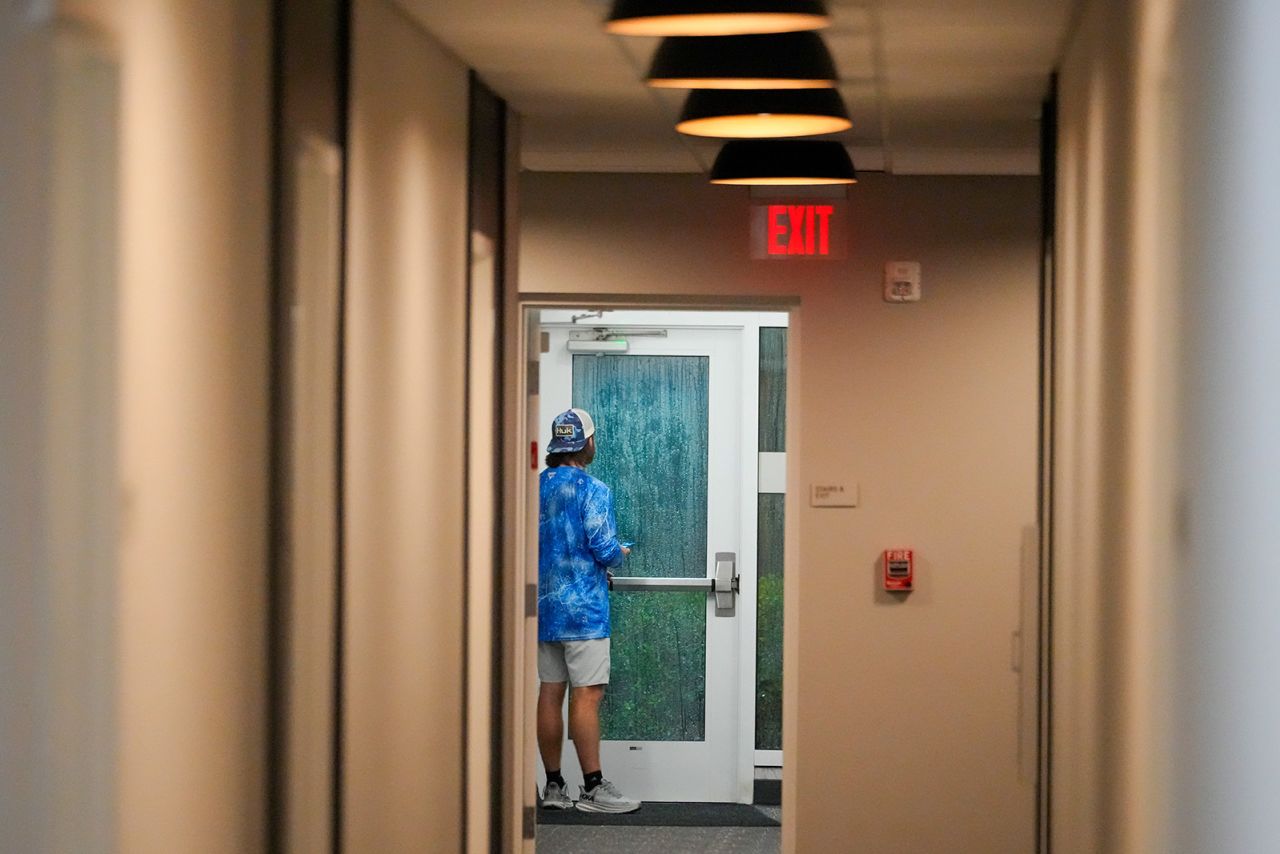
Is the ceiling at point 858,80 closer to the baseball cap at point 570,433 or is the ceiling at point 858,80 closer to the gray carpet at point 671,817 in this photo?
the baseball cap at point 570,433

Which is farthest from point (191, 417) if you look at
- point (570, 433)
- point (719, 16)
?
point (570, 433)

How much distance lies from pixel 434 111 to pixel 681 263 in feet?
6.05

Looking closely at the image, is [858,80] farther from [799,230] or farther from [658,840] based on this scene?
[658,840]

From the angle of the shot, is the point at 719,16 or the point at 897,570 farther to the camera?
the point at 897,570

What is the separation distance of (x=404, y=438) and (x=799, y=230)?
238cm

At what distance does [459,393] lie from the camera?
4.33 metres

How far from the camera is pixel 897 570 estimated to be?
18.5ft

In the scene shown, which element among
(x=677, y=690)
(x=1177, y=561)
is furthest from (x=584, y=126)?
(x=1177, y=561)

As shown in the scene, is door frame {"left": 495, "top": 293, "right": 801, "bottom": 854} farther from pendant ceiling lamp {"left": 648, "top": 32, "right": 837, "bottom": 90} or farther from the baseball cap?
pendant ceiling lamp {"left": 648, "top": 32, "right": 837, "bottom": 90}

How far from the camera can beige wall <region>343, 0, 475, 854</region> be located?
3.42m

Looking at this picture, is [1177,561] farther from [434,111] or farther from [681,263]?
[681,263]

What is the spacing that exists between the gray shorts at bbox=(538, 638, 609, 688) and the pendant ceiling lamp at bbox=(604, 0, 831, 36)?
14.4 feet

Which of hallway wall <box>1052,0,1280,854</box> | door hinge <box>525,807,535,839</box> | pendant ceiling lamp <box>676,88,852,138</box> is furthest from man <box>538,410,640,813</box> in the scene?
hallway wall <box>1052,0,1280,854</box>

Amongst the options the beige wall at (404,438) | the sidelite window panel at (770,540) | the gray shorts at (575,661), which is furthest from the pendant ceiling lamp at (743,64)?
the sidelite window panel at (770,540)
